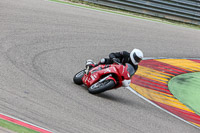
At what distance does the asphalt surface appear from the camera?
18.4 ft

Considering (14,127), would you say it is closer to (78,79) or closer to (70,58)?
(78,79)

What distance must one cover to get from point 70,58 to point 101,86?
9.47 ft

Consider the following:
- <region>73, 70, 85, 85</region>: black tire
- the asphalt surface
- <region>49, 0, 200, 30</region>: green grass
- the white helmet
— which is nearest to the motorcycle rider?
the white helmet

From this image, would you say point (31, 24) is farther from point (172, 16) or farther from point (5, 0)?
point (172, 16)

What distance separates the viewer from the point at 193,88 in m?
10.5

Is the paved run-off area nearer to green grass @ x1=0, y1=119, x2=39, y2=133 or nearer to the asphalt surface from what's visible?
the asphalt surface

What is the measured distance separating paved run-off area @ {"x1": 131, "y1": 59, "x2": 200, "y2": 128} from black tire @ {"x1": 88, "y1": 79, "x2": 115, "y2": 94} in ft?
6.52

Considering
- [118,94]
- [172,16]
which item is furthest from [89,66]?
[172,16]

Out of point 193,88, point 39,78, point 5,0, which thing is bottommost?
point 193,88

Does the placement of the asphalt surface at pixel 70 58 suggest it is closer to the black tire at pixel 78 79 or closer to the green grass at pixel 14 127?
the black tire at pixel 78 79

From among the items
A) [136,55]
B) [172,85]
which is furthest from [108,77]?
[172,85]

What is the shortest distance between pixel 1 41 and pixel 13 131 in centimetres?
533

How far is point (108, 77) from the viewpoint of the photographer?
23.7ft

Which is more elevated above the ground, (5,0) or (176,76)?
(5,0)
